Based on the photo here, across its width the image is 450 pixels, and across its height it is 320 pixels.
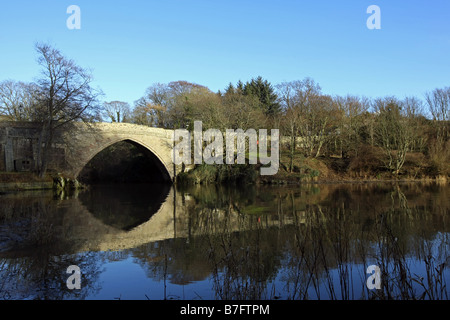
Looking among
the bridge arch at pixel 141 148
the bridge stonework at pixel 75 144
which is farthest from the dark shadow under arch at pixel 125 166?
the bridge stonework at pixel 75 144

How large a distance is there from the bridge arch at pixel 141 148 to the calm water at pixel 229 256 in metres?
16.7

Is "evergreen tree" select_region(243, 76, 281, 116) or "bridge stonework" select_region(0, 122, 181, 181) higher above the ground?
"evergreen tree" select_region(243, 76, 281, 116)

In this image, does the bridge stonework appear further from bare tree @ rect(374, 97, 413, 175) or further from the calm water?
bare tree @ rect(374, 97, 413, 175)

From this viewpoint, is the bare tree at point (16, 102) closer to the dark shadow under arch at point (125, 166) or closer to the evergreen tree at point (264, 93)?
the dark shadow under arch at point (125, 166)

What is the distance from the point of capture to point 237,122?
2916cm

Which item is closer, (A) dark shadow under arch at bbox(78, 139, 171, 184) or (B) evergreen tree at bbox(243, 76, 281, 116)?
(A) dark shadow under arch at bbox(78, 139, 171, 184)

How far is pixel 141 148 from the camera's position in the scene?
31.9 meters

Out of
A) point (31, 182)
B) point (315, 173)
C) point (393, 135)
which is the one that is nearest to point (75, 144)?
point (31, 182)

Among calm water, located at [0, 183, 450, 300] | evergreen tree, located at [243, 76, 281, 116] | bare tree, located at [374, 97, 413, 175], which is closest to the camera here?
calm water, located at [0, 183, 450, 300]

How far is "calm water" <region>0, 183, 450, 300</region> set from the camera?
446 cm

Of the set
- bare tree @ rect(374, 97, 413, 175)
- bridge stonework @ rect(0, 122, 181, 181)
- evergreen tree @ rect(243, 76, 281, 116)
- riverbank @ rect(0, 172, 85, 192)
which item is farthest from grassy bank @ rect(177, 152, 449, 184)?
evergreen tree @ rect(243, 76, 281, 116)

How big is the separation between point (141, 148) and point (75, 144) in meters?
5.83
